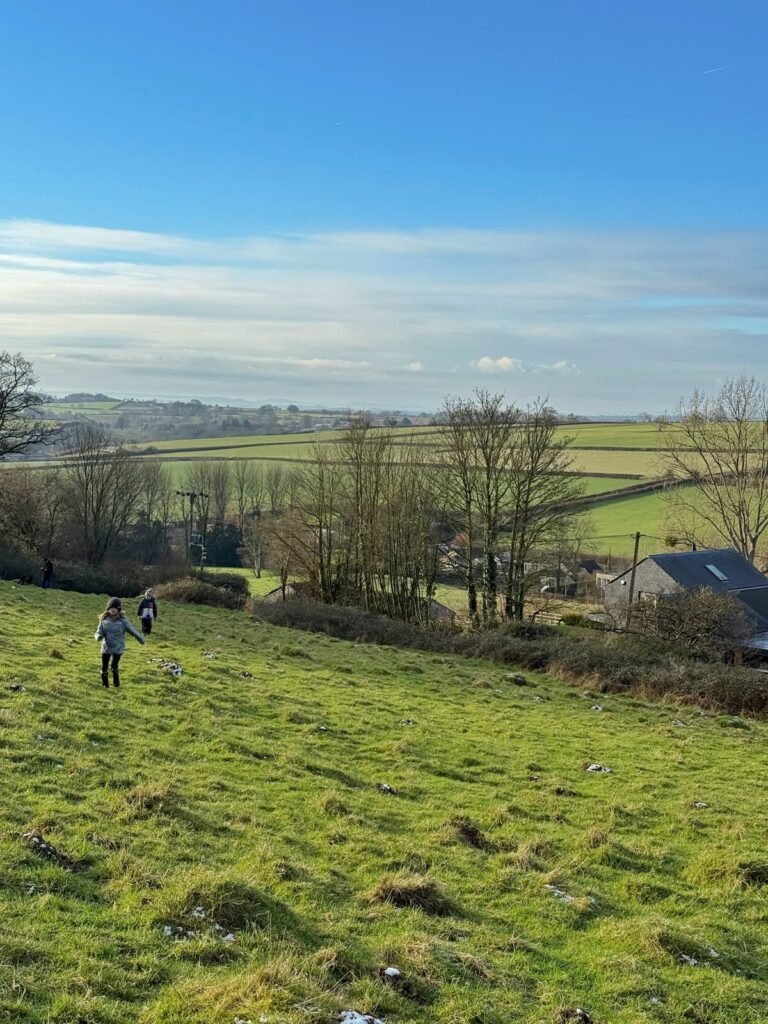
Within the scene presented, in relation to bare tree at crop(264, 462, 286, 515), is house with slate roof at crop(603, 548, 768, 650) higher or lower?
lower

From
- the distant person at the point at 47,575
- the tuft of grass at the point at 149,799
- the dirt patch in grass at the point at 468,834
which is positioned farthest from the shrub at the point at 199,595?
the dirt patch in grass at the point at 468,834

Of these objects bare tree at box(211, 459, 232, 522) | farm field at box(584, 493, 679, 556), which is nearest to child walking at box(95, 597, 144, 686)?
farm field at box(584, 493, 679, 556)

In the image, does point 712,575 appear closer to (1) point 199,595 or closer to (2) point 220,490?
(1) point 199,595

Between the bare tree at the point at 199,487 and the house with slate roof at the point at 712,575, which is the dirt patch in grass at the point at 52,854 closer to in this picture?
the house with slate roof at the point at 712,575

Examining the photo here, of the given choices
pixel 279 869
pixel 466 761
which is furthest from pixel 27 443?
pixel 279 869

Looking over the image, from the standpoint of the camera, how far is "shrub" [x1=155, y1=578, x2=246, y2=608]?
37.7 m

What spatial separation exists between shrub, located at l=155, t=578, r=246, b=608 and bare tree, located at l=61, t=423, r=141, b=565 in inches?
1031

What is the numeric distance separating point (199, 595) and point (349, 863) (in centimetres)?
3124

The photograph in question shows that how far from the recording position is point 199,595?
37844 mm

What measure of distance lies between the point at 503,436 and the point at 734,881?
31.9 meters

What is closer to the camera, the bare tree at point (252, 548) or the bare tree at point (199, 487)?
the bare tree at point (252, 548)

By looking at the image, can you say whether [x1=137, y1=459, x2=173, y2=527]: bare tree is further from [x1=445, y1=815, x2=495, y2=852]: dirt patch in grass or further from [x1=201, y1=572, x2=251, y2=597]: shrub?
[x1=445, y1=815, x2=495, y2=852]: dirt patch in grass

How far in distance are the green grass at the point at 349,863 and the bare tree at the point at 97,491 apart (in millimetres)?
Result: 50948

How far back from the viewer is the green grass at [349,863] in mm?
5398
